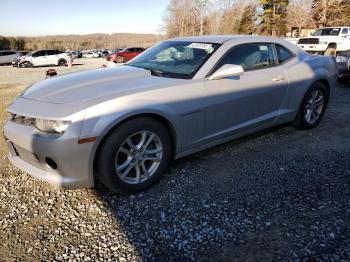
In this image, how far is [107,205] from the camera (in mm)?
3023

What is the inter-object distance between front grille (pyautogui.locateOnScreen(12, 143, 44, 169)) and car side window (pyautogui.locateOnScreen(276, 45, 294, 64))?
10.7 feet

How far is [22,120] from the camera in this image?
3.02m

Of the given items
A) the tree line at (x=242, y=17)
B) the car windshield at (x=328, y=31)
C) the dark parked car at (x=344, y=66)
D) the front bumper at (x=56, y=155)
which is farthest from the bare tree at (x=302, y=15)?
the front bumper at (x=56, y=155)

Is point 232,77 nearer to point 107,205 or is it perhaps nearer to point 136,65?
point 136,65

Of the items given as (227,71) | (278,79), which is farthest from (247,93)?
(278,79)

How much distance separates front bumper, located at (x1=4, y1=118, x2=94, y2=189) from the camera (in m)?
2.68

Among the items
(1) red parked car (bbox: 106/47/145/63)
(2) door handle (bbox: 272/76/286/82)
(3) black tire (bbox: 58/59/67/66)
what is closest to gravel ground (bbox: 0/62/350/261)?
(2) door handle (bbox: 272/76/286/82)

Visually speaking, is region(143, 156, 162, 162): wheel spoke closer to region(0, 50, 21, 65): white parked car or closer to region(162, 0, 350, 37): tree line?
region(0, 50, 21, 65): white parked car

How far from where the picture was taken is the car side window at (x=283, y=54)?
4438 mm

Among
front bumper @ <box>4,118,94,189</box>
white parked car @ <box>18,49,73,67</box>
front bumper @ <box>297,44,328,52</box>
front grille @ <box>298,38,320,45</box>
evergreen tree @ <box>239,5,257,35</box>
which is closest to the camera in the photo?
front bumper @ <box>4,118,94,189</box>

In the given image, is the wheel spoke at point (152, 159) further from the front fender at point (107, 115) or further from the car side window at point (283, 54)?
the car side window at point (283, 54)

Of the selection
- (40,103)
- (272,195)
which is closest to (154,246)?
(272,195)

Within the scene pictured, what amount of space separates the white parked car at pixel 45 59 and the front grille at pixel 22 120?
2357 centimetres

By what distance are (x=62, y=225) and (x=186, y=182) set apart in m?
1.29
